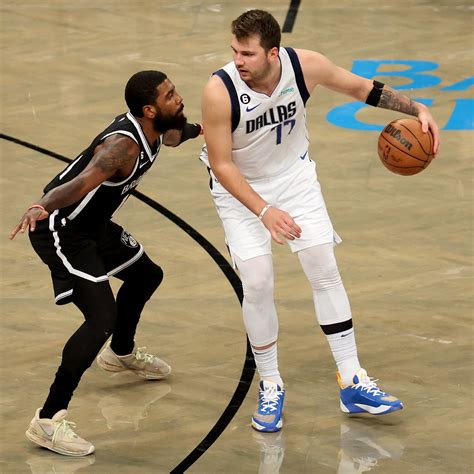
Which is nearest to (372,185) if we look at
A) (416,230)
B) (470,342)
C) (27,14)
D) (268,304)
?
(416,230)

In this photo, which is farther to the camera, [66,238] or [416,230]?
[416,230]

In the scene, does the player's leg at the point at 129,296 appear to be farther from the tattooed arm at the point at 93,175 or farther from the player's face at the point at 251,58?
the player's face at the point at 251,58

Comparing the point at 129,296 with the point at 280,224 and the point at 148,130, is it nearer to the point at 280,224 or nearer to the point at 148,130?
the point at 148,130

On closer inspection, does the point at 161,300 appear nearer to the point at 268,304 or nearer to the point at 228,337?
the point at 228,337

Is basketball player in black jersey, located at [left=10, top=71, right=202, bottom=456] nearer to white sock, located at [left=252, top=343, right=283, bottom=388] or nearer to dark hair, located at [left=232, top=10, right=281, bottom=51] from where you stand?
dark hair, located at [left=232, top=10, right=281, bottom=51]

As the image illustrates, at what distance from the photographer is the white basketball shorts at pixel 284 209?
21.3 ft

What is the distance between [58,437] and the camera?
6312mm

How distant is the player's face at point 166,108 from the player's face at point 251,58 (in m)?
0.37

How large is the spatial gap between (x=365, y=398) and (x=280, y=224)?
111 centimetres

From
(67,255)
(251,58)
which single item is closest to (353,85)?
(251,58)

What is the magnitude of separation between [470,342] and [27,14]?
329 inches

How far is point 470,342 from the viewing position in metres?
7.43

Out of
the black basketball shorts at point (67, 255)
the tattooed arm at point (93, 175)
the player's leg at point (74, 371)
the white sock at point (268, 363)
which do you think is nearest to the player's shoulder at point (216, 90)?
the tattooed arm at point (93, 175)

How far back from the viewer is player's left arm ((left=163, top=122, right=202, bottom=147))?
681 cm
